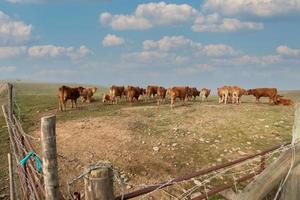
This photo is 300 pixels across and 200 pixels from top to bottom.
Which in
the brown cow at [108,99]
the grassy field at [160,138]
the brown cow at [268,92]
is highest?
the brown cow at [268,92]

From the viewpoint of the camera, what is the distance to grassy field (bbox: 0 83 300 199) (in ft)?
46.1

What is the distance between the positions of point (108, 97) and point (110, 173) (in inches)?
1072

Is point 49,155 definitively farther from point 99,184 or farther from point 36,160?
point 36,160

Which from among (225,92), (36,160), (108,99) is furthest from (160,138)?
(108,99)

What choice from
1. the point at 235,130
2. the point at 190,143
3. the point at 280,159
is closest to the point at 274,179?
the point at 280,159

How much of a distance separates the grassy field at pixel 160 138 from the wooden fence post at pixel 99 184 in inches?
365

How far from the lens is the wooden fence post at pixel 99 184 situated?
152 inches

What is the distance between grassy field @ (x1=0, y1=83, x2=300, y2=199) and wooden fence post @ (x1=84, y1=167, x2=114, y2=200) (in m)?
9.26

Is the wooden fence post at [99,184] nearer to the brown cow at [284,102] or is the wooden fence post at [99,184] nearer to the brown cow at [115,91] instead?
the brown cow at [284,102]

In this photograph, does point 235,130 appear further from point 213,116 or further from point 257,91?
point 257,91

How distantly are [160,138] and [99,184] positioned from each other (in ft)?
41.8

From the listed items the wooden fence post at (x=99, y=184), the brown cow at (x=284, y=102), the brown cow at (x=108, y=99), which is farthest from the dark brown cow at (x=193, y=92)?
the wooden fence post at (x=99, y=184)

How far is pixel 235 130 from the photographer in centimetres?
1805

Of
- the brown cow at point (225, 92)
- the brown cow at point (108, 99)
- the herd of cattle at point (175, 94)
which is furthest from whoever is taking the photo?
the brown cow at point (108, 99)
